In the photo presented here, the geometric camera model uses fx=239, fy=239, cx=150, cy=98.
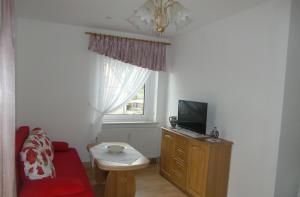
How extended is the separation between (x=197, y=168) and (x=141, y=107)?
188 centimetres

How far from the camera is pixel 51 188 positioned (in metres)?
2.02

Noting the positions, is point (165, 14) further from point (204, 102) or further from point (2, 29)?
point (204, 102)

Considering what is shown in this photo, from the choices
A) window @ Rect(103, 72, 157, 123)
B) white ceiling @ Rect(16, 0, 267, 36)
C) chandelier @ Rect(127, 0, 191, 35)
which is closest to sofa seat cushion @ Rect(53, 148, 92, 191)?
window @ Rect(103, 72, 157, 123)

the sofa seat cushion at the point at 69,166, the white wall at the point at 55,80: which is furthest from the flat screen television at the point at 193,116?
the sofa seat cushion at the point at 69,166

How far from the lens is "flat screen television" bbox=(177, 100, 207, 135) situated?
3.29 m

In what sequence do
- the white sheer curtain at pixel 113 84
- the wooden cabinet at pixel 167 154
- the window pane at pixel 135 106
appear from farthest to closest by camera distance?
1. the window pane at pixel 135 106
2. the white sheer curtain at pixel 113 84
3. the wooden cabinet at pixel 167 154

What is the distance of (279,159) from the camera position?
7.94 feet

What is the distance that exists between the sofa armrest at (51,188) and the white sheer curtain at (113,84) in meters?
1.96

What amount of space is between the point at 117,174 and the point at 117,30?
8.13ft

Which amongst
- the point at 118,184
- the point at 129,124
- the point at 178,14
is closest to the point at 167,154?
the point at 129,124

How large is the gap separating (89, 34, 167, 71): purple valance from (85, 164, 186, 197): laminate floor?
186 centimetres

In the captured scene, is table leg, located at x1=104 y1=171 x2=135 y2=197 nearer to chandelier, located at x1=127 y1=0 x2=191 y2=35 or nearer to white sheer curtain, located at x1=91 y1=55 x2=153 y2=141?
white sheer curtain, located at x1=91 y1=55 x2=153 y2=141

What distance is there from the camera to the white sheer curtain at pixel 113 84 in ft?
13.4

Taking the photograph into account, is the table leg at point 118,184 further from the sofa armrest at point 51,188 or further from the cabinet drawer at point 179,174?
the cabinet drawer at point 179,174
